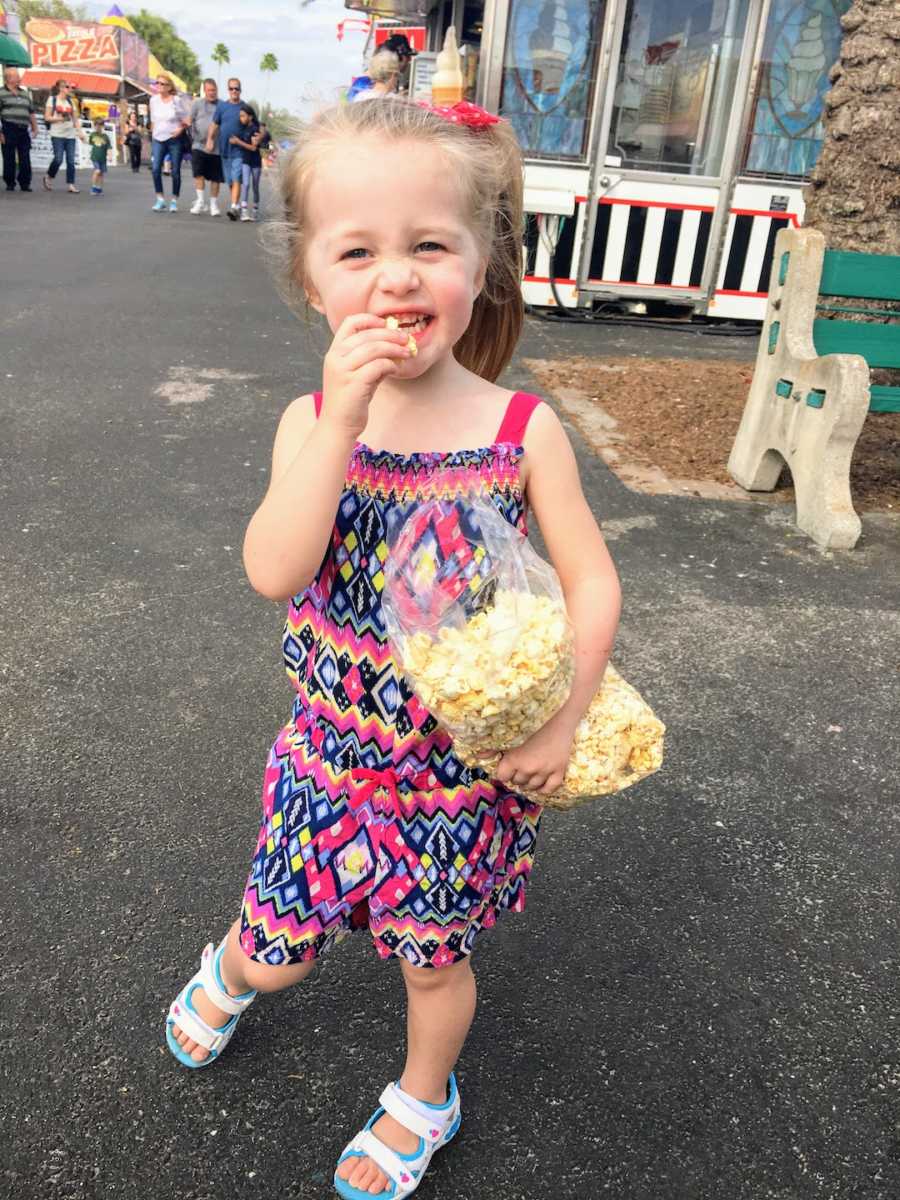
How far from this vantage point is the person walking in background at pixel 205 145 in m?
15.1

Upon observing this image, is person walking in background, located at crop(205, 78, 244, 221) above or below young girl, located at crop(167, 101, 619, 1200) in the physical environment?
above

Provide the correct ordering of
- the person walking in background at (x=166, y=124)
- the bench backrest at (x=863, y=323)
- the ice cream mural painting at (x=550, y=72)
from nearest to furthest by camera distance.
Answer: the bench backrest at (x=863, y=323) → the ice cream mural painting at (x=550, y=72) → the person walking in background at (x=166, y=124)

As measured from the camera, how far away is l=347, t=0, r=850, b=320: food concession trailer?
8219 mm

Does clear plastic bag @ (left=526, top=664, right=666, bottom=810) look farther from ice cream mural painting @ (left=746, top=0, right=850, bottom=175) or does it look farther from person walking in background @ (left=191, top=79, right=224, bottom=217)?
person walking in background @ (left=191, top=79, right=224, bottom=217)

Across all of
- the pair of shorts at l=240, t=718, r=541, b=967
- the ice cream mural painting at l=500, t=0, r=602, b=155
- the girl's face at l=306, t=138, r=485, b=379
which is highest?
the ice cream mural painting at l=500, t=0, r=602, b=155

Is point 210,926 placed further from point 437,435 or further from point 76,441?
point 76,441

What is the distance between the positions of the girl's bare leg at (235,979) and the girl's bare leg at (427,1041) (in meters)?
0.20

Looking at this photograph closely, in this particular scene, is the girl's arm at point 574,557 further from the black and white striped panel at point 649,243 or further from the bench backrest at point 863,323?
the black and white striped panel at point 649,243

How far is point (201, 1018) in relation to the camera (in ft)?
6.01

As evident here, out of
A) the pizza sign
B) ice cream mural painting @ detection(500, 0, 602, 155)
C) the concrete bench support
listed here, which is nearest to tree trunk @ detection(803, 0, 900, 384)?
the concrete bench support

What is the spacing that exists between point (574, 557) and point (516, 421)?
0.23 metres

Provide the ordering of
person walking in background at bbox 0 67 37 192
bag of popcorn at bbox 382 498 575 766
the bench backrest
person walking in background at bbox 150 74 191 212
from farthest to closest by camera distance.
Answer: person walking in background at bbox 0 67 37 192 < person walking in background at bbox 150 74 191 212 < the bench backrest < bag of popcorn at bbox 382 498 575 766

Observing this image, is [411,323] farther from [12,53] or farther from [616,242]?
[12,53]

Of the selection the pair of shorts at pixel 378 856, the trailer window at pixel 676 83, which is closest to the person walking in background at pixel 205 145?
the trailer window at pixel 676 83
